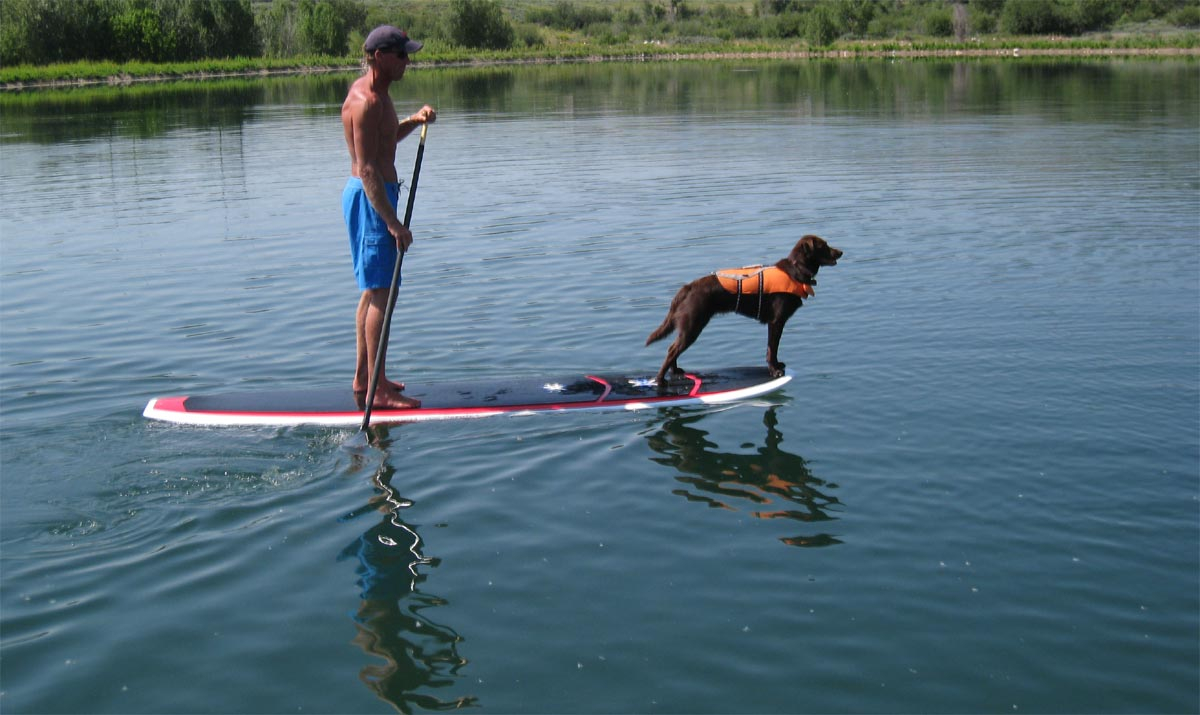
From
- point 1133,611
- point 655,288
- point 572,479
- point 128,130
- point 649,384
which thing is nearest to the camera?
point 1133,611

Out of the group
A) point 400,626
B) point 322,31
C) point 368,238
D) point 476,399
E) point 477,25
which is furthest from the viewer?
point 477,25

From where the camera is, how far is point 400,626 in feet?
17.5

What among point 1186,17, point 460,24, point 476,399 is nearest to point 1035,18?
point 1186,17

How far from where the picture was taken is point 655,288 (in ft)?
40.0

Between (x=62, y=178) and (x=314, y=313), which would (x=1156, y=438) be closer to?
(x=314, y=313)

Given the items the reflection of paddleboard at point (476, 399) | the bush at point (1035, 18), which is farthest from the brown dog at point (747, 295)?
the bush at point (1035, 18)

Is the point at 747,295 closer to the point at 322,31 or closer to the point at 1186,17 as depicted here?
the point at 322,31

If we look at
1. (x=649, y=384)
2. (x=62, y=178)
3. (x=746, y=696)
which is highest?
(x=62, y=178)

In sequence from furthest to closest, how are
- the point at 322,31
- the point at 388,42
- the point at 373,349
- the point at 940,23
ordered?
the point at 940,23 → the point at 322,31 → the point at 373,349 → the point at 388,42

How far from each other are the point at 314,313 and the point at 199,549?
557 cm

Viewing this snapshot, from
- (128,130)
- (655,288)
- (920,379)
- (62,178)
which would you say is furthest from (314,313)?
(128,130)

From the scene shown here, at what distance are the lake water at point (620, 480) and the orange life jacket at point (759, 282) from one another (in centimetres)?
84

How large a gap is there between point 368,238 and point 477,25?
94034 millimetres

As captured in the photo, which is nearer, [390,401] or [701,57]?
[390,401]
